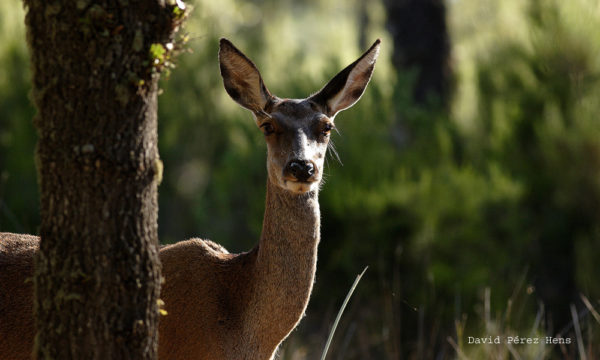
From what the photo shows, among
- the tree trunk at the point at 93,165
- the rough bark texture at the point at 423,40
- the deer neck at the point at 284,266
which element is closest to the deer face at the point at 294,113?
the deer neck at the point at 284,266

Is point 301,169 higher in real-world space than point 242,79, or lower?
lower

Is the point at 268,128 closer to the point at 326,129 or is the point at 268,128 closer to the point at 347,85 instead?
the point at 326,129

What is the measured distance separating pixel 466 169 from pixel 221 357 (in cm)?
513

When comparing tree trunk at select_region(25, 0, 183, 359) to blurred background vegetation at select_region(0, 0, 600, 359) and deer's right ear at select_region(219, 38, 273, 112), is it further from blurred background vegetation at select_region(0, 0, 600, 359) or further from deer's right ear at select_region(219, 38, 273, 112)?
blurred background vegetation at select_region(0, 0, 600, 359)

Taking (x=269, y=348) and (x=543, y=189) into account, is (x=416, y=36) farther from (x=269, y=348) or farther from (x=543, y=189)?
(x=269, y=348)

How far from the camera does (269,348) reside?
3455 mm

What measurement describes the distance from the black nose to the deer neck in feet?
0.48

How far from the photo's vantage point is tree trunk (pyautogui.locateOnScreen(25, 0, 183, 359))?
7.26ft

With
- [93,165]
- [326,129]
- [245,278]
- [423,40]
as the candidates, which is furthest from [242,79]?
[423,40]

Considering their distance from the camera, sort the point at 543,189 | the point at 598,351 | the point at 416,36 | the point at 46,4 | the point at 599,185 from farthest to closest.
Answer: the point at 416,36 → the point at 543,189 → the point at 599,185 → the point at 598,351 → the point at 46,4

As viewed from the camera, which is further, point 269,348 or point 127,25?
point 269,348

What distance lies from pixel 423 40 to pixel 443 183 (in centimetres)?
282

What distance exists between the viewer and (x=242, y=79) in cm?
393

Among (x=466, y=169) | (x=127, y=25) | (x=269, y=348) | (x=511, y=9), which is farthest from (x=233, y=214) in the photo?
(x=127, y=25)
